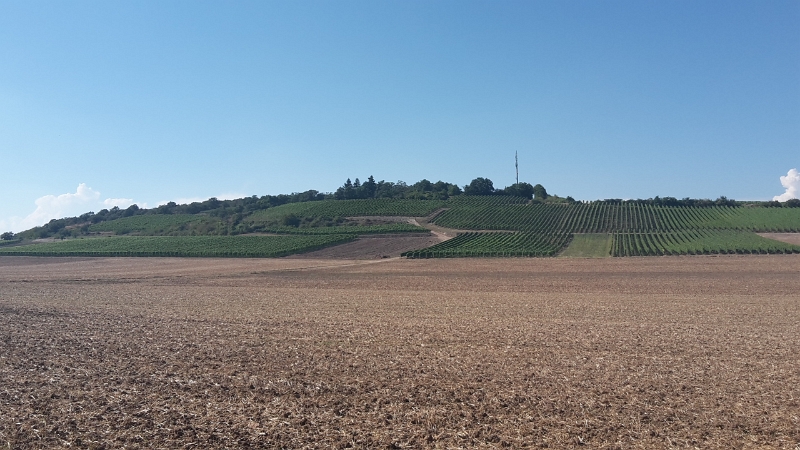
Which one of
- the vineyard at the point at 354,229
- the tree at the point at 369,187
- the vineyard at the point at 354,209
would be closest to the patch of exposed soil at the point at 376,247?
the vineyard at the point at 354,229

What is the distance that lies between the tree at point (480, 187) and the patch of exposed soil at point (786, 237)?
247 feet

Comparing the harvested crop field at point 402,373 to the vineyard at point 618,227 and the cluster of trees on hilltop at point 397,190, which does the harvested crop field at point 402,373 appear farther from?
the cluster of trees on hilltop at point 397,190

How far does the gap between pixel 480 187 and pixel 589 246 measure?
268ft

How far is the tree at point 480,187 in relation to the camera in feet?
503

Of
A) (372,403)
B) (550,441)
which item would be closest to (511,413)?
(550,441)

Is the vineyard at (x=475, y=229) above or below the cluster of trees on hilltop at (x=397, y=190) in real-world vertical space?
below

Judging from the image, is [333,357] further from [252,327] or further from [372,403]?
[252,327]

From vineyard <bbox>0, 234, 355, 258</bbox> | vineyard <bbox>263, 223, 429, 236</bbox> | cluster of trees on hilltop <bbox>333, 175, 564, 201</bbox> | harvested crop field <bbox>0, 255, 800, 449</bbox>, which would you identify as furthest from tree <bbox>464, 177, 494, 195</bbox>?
harvested crop field <bbox>0, 255, 800, 449</bbox>

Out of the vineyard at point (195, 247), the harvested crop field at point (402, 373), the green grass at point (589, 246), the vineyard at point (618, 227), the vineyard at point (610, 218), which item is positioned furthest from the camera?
the vineyard at point (610, 218)

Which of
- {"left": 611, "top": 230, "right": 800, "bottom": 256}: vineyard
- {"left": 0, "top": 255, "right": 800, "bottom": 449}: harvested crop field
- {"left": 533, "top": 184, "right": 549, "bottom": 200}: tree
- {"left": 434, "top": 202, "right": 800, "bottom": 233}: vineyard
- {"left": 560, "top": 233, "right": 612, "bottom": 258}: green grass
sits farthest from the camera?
{"left": 533, "top": 184, "right": 549, "bottom": 200}: tree

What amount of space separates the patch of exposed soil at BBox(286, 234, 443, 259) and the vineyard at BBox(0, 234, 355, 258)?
117 inches

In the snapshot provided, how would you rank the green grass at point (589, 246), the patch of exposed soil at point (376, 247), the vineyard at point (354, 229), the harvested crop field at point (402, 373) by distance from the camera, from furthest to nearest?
the vineyard at point (354, 229)
the patch of exposed soil at point (376, 247)
the green grass at point (589, 246)
the harvested crop field at point (402, 373)

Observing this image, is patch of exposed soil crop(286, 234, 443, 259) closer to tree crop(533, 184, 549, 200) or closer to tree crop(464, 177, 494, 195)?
tree crop(464, 177, 494, 195)

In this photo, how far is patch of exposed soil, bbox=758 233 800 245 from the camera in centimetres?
7475
